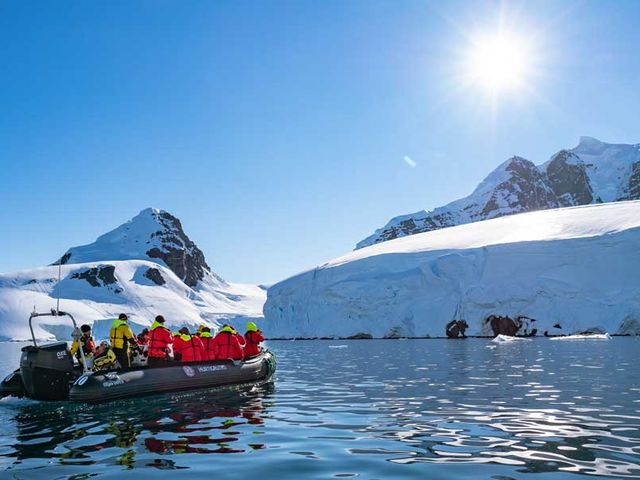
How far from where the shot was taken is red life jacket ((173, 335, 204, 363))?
53.1 ft

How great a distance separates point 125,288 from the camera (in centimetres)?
14112

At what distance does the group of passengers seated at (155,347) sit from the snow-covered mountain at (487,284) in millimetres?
39180

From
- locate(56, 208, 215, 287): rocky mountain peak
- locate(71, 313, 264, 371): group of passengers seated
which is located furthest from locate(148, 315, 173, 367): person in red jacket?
locate(56, 208, 215, 287): rocky mountain peak

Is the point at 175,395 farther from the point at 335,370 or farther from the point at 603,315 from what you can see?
the point at 603,315

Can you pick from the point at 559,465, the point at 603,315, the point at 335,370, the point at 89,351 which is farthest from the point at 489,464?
the point at 603,315

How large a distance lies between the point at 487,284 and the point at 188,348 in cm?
4278

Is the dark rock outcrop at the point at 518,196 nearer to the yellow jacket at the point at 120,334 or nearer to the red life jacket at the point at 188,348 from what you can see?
the red life jacket at the point at 188,348

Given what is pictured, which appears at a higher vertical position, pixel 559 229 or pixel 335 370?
pixel 559 229

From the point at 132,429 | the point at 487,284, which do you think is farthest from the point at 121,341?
the point at 487,284

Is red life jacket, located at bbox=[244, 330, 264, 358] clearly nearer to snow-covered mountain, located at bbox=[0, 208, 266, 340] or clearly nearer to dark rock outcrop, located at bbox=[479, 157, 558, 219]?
snow-covered mountain, located at bbox=[0, 208, 266, 340]

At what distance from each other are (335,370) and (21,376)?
38.2 feet

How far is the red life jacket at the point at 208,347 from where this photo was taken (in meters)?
16.8

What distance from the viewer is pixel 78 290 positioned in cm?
13638

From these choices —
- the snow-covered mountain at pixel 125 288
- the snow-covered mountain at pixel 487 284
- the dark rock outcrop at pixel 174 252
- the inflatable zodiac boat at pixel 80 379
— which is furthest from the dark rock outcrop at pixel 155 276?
the inflatable zodiac boat at pixel 80 379
